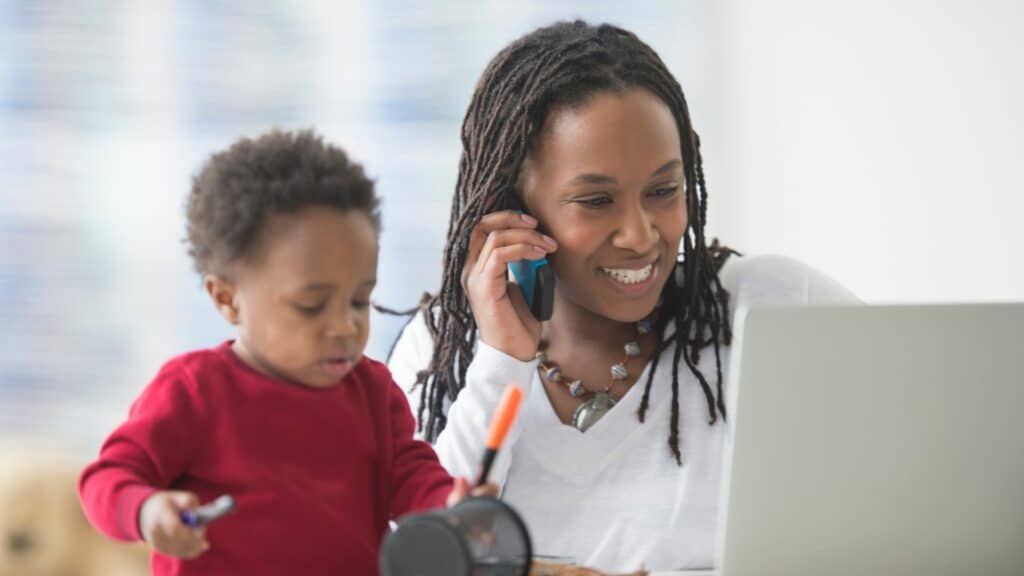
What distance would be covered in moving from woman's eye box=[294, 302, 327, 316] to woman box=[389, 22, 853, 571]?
21.9 inches

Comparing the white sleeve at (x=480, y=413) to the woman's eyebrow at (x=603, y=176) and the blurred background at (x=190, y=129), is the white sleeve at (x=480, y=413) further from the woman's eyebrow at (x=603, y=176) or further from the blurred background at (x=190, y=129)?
the blurred background at (x=190, y=129)

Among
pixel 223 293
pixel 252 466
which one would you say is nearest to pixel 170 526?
pixel 252 466

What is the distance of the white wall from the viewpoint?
1.97 meters

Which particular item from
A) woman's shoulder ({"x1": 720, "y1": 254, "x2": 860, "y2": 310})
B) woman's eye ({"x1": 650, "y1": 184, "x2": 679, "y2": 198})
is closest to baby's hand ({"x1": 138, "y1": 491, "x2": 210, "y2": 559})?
woman's eye ({"x1": 650, "y1": 184, "x2": 679, "y2": 198})

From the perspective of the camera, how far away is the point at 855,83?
232cm

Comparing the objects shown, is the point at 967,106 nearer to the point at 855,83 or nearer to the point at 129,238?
the point at 855,83

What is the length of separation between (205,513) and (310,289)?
0.21 metres

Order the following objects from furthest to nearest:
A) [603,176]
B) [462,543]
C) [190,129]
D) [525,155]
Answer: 1. [190,129]
2. [525,155]
3. [603,176]
4. [462,543]

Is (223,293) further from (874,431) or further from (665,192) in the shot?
(665,192)

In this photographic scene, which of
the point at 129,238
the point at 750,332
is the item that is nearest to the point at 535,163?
the point at 750,332

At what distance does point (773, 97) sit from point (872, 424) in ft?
5.38

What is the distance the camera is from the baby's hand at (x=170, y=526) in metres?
0.92

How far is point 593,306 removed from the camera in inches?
66.9

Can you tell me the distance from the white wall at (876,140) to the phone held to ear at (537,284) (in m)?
0.79
